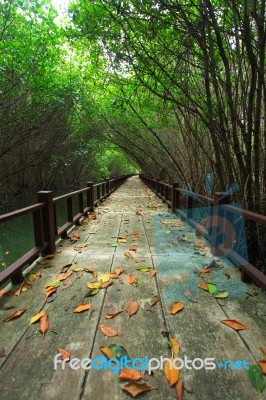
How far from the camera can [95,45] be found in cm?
416

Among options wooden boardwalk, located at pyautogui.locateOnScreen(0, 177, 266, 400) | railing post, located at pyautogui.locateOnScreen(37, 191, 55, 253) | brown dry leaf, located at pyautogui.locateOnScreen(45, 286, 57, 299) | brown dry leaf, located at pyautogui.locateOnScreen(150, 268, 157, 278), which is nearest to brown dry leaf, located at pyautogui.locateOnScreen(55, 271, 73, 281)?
wooden boardwalk, located at pyautogui.locateOnScreen(0, 177, 266, 400)

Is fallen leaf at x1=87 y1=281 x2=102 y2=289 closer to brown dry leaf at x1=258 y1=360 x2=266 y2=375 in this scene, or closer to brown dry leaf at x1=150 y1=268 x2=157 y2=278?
brown dry leaf at x1=150 y1=268 x2=157 y2=278

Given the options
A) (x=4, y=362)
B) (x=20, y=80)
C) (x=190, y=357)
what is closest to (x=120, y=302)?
(x=190, y=357)

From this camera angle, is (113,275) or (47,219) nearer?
(113,275)

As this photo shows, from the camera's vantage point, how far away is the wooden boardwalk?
130 centimetres

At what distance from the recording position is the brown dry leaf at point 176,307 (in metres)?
1.95

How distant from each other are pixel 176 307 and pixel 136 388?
0.80 meters

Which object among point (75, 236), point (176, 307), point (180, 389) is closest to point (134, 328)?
point (176, 307)

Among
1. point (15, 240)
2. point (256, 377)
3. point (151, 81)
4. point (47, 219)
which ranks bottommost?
point (15, 240)

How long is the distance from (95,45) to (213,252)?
3.88 metres

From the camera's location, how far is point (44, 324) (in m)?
1.80

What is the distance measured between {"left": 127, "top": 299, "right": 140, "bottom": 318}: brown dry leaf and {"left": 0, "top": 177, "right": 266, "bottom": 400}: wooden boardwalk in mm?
38

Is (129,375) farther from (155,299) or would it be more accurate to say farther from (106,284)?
(106,284)

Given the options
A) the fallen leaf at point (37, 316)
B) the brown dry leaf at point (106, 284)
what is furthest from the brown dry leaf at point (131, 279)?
the fallen leaf at point (37, 316)
